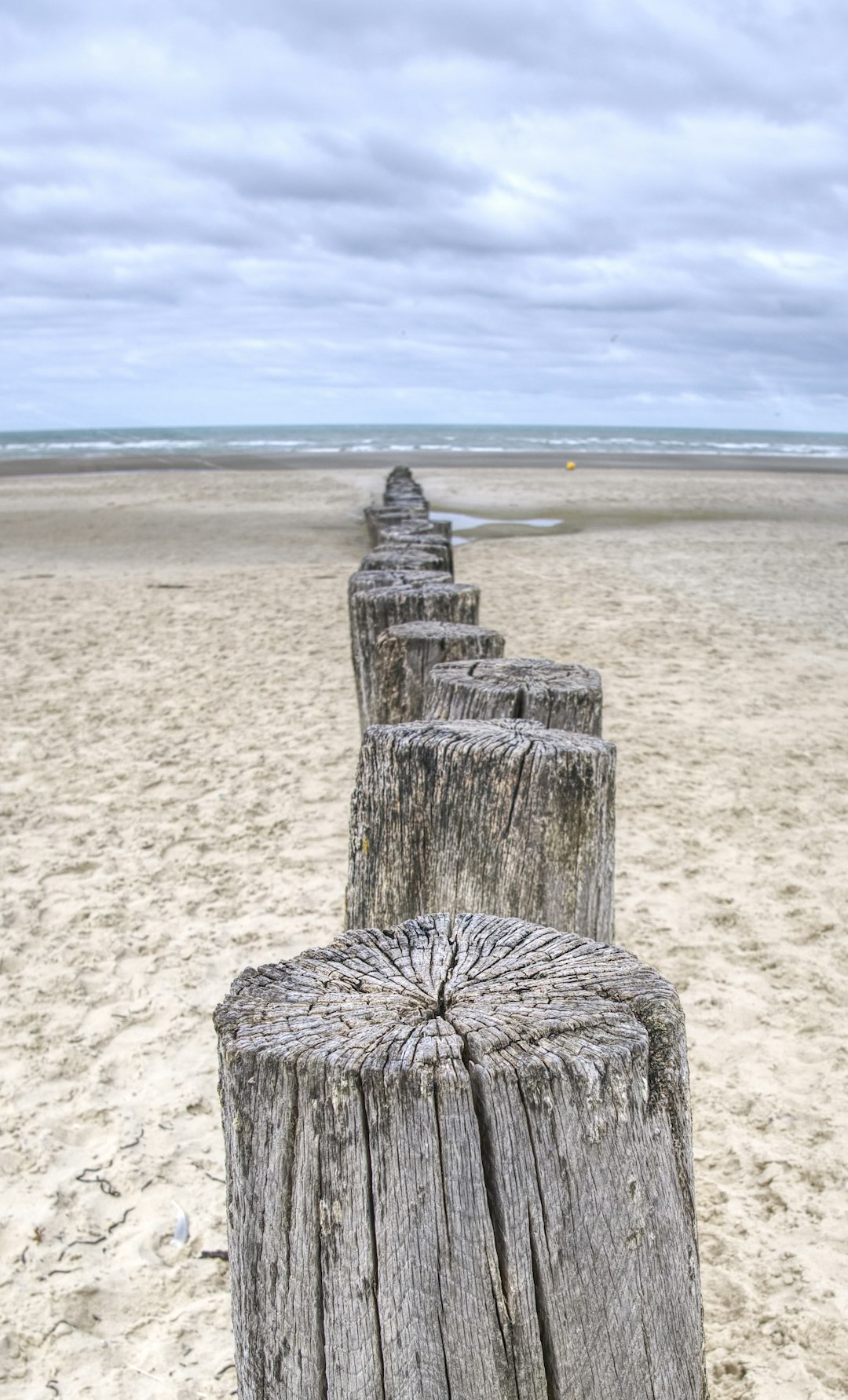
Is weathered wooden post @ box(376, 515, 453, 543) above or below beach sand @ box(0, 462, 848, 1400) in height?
above

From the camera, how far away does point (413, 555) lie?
620 cm

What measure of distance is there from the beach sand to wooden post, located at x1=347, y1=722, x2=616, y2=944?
0.94 m

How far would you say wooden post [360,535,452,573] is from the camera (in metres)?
5.89

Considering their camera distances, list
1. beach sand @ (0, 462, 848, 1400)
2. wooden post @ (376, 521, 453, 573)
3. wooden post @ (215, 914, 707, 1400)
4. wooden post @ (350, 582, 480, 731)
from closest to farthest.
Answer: wooden post @ (215, 914, 707, 1400)
beach sand @ (0, 462, 848, 1400)
wooden post @ (350, 582, 480, 731)
wooden post @ (376, 521, 453, 573)

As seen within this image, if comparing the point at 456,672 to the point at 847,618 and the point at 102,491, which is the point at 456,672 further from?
the point at 102,491

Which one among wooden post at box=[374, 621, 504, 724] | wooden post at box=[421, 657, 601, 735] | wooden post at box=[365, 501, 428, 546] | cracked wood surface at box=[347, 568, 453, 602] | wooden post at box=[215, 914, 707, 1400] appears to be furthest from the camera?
wooden post at box=[365, 501, 428, 546]

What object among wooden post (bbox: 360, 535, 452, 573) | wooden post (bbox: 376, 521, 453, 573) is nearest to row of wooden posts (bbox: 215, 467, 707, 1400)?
wooden post (bbox: 360, 535, 452, 573)

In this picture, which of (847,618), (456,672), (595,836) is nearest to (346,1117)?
(595,836)

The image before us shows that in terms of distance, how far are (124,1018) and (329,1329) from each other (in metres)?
2.30

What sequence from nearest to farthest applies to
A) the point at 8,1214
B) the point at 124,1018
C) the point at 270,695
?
1. the point at 8,1214
2. the point at 124,1018
3. the point at 270,695

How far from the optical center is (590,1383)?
44.4 inches

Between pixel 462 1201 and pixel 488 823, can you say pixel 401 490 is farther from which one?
pixel 462 1201

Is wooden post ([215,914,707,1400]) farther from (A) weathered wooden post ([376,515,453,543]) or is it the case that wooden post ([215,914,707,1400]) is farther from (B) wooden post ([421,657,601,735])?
(A) weathered wooden post ([376,515,453,543])

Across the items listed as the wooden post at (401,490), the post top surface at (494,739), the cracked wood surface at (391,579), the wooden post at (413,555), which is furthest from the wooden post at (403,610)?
the wooden post at (401,490)
